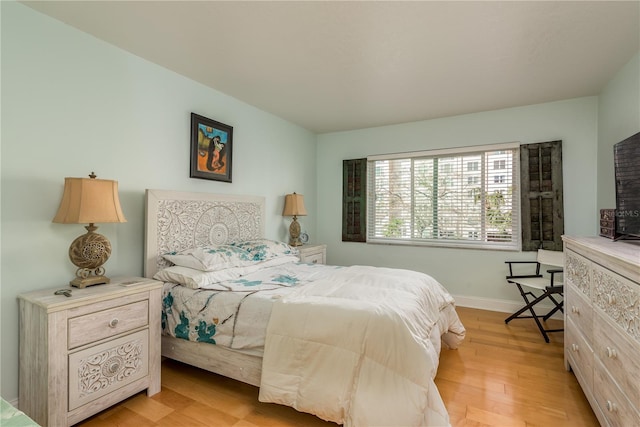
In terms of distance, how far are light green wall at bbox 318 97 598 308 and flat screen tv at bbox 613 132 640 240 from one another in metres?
1.35

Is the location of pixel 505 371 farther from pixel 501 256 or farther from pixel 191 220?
pixel 191 220

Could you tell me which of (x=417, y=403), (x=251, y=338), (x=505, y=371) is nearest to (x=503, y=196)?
(x=505, y=371)

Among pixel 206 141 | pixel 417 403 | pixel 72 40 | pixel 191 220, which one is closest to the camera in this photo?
pixel 417 403

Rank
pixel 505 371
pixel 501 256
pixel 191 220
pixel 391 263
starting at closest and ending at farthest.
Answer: pixel 505 371 < pixel 191 220 < pixel 501 256 < pixel 391 263

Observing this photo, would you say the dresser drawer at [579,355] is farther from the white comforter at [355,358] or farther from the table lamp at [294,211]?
the table lamp at [294,211]

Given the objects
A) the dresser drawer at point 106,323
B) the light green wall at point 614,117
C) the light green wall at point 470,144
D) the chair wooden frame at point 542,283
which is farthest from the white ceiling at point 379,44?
the dresser drawer at point 106,323

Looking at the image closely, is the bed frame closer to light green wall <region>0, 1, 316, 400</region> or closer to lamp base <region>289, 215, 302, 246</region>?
light green wall <region>0, 1, 316, 400</region>

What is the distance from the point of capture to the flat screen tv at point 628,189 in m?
1.88

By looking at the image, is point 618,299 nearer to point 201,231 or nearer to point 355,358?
point 355,358

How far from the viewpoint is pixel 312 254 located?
13.0 ft

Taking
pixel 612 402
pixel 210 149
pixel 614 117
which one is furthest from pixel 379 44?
pixel 612 402

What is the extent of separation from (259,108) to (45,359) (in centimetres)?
Answer: 304

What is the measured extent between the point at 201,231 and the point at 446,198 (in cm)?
304

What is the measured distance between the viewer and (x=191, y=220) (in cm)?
281
